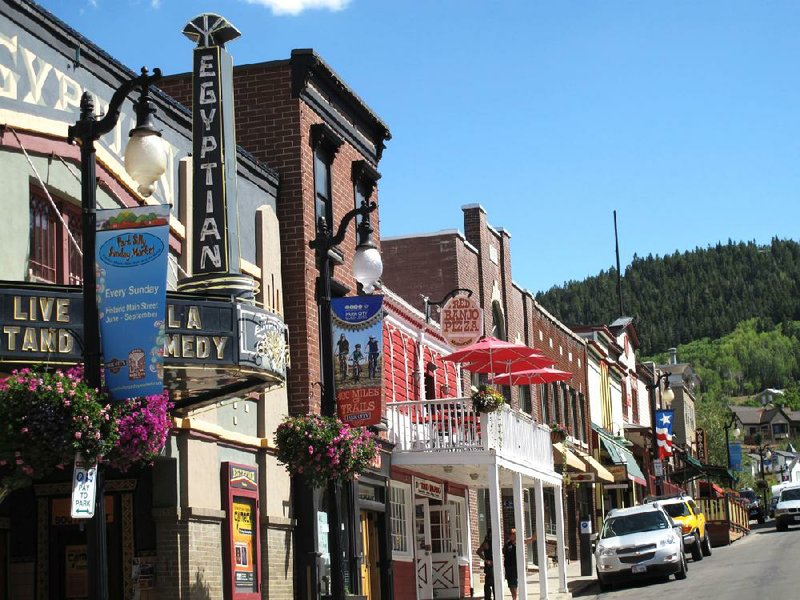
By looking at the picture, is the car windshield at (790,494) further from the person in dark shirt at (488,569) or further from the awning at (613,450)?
the person in dark shirt at (488,569)

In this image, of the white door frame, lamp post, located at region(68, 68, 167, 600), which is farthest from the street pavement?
lamp post, located at region(68, 68, 167, 600)

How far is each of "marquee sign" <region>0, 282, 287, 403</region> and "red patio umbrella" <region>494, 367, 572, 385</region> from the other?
50.3 ft

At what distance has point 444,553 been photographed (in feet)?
98.4

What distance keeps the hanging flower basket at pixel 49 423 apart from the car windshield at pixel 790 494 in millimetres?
43678

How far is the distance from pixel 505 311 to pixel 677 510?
274 inches

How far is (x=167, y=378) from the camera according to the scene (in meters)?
14.9

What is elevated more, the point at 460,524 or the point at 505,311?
the point at 505,311

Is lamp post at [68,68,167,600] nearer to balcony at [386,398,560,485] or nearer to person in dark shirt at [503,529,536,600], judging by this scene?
balcony at [386,398,560,485]

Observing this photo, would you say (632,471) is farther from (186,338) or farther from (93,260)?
(93,260)

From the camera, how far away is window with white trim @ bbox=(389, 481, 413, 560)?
27.0m

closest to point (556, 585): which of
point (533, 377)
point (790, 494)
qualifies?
point (533, 377)

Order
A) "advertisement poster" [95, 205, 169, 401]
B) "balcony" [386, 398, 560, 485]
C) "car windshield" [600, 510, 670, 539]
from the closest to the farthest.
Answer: "advertisement poster" [95, 205, 169, 401], "balcony" [386, 398, 560, 485], "car windshield" [600, 510, 670, 539]

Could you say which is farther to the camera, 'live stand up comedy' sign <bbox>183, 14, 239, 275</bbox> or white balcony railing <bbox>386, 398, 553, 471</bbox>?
white balcony railing <bbox>386, 398, 553, 471</bbox>

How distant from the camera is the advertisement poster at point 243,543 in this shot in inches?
748
